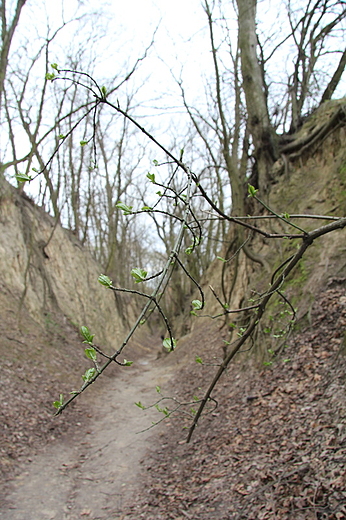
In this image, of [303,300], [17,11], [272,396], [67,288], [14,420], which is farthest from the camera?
[67,288]

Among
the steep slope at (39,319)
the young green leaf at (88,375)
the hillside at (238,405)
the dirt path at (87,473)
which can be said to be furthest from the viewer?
the steep slope at (39,319)

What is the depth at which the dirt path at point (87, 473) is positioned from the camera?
3770mm

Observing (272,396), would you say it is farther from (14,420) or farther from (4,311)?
(4,311)

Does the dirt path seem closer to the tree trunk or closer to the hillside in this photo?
the hillside

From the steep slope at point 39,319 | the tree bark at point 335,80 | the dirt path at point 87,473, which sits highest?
the tree bark at point 335,80

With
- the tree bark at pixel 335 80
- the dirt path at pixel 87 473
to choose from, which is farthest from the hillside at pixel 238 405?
the tree bark at pixel 335 80

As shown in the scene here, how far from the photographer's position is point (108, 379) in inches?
397

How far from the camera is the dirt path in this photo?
3.77 m

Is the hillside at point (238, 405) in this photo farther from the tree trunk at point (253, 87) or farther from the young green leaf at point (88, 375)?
the young green leaf at point (88, 375)

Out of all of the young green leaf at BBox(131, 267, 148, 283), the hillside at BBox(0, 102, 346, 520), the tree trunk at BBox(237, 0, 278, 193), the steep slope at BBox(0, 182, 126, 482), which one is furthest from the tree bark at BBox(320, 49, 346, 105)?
the young green leaf at BBox(131, 267, 148, 283)

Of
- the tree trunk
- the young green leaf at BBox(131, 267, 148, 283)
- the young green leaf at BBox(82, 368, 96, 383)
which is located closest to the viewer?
the young green leaf at BBox(82, 368, 96, 383)

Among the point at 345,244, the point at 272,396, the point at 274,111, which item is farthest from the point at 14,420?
the point at 274,111

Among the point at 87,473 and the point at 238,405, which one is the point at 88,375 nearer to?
the point at 87,473

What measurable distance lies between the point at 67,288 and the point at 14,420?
28.0 feet
